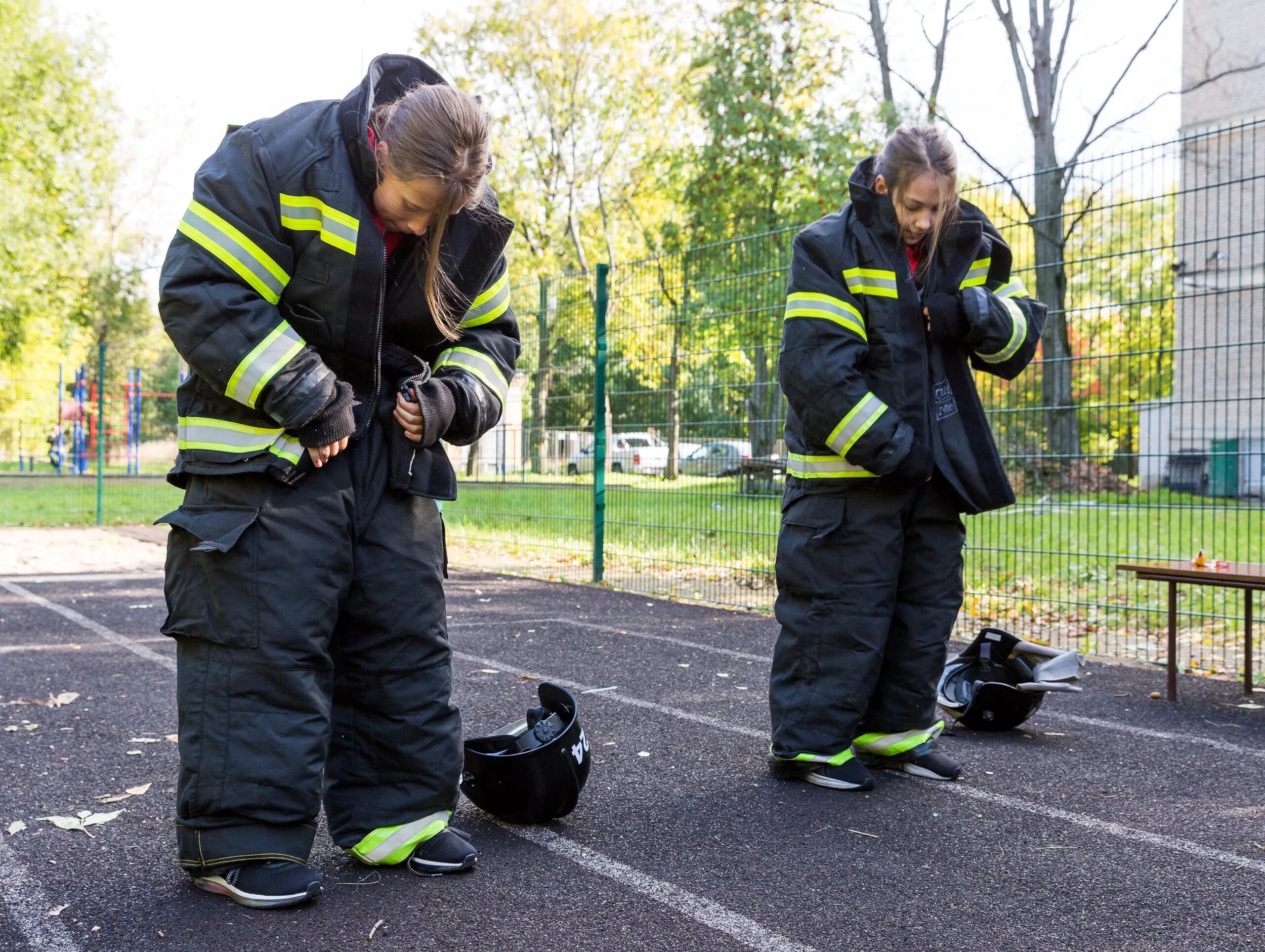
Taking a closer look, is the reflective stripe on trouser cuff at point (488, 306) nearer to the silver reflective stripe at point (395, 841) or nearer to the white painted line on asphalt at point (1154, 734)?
the silver reflective stripe at point (395, 841)

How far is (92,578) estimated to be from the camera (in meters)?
9.65

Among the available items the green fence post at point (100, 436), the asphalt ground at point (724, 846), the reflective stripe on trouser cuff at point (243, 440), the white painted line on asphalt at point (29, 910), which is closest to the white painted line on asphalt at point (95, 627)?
the asphalt ground at point (724, 846)

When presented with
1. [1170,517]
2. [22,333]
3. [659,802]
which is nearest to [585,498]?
[1170,517]

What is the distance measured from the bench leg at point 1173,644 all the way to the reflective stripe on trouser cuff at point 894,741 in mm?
1800

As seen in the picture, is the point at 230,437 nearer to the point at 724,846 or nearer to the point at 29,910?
the point at 29,910

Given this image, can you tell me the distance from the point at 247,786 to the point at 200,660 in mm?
329

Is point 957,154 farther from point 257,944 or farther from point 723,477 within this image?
point 723,477

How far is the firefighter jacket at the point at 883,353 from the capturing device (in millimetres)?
3650

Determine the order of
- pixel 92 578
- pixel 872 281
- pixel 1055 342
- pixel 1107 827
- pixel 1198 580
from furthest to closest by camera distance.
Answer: pixel 92 578 < pixel 1055 342 < pixel 1198 580 < pixel 872 281 < pixel 1107 827

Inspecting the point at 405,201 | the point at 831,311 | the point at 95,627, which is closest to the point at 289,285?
the point at 405,201

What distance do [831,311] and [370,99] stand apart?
1.64 meters

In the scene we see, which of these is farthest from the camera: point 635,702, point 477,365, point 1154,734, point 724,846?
point 635,702

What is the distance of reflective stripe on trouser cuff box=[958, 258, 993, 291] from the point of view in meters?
3.93

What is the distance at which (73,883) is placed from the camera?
9.52 feet
